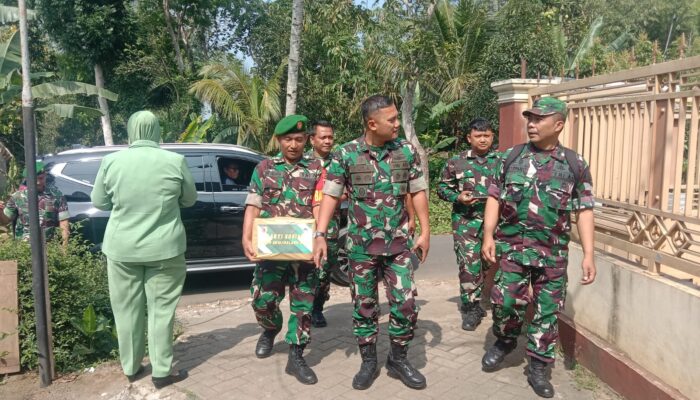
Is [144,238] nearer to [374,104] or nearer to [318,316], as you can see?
[374,104]

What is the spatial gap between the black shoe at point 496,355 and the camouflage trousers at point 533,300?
0.10m

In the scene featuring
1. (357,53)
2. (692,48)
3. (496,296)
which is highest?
(692,48)

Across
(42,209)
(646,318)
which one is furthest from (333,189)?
(42,209)

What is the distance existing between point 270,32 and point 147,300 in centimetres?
1370

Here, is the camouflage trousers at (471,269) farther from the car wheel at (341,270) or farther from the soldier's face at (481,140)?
the car wheel at (341,270)

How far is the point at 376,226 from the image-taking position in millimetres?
3430

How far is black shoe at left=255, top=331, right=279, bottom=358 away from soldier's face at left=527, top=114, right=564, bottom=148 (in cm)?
231

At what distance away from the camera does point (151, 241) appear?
3445 millimetres

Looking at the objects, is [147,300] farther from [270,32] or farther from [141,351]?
[270,32]

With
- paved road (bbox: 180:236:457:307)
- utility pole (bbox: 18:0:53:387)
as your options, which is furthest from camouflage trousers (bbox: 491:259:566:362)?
paved road (bbox: 180:236:457:307)

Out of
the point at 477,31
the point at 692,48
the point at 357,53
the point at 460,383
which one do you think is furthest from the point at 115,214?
the point at 692,48

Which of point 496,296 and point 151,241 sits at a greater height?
point 151,241

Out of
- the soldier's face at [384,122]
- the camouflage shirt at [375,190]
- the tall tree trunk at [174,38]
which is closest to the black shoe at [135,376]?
the camouflage shirt at [375,190]

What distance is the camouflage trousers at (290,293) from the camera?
12.2 ft
